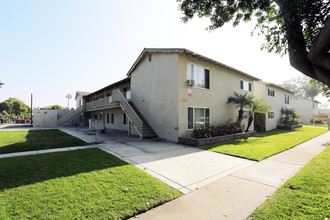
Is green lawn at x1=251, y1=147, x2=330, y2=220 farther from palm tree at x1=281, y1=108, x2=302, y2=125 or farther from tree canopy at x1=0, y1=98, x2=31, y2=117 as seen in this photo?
tree canopy at x1=0, y1=98, x2=31, y2=117

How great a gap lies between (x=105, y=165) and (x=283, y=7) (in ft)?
24.6

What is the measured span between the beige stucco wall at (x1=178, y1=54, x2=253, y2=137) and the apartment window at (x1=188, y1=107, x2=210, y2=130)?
0.35 metres

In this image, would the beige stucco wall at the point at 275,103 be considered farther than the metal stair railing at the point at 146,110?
Yes

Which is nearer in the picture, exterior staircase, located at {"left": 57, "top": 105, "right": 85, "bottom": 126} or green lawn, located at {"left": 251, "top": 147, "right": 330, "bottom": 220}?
green lawn, located at {"left": 251, "top": 147, "right": 330, "bottom": 220}

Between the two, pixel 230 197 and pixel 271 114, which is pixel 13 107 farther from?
pixel 271 114

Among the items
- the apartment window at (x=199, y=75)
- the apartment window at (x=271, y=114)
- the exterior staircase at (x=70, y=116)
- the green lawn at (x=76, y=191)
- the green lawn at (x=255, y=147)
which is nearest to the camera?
the green lawn at (x=76, y=191)

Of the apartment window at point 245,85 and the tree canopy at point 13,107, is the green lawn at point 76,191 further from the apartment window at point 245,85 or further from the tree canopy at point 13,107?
the tree canopy at point 13,107

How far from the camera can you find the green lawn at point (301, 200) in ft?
9.29

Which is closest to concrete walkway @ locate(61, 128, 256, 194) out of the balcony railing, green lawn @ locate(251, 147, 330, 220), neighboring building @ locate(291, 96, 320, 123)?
green lawn @ locate(251, 147, 330, 220)

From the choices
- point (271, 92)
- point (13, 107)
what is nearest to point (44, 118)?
point (271, 92)

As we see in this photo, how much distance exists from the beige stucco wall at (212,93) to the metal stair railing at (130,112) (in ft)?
10.4

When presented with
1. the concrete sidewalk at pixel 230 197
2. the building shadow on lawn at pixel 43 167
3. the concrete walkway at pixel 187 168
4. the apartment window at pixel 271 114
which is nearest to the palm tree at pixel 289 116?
the apartment window at pixel 271 114

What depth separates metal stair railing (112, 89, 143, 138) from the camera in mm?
11845

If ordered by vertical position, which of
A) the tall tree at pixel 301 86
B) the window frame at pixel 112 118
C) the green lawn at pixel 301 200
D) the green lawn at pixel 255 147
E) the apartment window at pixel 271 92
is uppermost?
the tall tree at pixel 301 86
